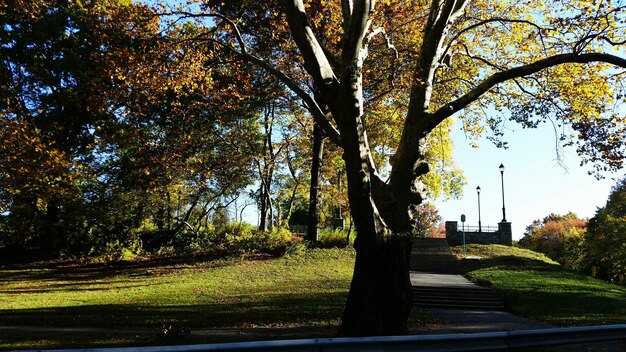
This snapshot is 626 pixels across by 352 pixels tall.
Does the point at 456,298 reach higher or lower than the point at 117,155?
lower

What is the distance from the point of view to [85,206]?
91.5ft

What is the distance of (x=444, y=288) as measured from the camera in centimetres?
2020

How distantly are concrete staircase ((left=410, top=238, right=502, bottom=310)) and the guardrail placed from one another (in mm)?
12969

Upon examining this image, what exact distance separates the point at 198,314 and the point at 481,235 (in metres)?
32.0

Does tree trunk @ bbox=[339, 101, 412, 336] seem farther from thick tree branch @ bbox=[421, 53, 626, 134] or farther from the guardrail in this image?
the guardrail

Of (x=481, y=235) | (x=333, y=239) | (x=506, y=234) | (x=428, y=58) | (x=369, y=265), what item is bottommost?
(x=369, y=265)

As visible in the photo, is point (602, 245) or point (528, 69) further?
point (602, 245)

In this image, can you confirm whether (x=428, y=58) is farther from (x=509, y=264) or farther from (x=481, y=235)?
(x=481, y=235)

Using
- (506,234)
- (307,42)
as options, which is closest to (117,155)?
(307,42)

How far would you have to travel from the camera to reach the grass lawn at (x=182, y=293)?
42.0 ft

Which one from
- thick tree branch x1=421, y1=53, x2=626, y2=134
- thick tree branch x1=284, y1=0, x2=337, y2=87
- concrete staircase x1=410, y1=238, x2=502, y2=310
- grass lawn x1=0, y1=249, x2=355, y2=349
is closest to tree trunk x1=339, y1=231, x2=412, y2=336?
thick tree branch x1=421, y1=53, x2=626, y2=134

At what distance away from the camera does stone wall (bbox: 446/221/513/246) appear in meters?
39.4

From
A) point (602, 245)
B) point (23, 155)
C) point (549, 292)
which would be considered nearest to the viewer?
point (23, 155)

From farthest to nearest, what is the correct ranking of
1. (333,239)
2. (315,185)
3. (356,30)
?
(333,239) → (315,185) → (356,30)
